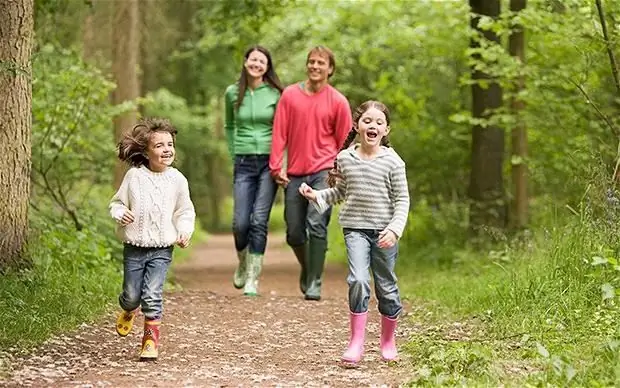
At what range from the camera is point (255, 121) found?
9812 millimetres

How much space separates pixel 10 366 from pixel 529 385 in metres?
2.95

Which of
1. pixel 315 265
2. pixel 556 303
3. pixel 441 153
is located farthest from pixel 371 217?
pixel 441 153

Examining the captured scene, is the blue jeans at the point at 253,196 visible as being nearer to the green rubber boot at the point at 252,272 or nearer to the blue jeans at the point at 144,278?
the green rubber boot at the point at 252,272

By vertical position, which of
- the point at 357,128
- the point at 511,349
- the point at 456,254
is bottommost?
the point at 456,254

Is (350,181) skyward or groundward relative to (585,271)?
skyward

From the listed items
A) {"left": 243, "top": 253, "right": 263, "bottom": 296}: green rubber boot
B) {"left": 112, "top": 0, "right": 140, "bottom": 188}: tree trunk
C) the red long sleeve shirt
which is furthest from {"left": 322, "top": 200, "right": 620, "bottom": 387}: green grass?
{"left": 112, "top": 0, "right": 140, "bottom": 188}: tree trunk

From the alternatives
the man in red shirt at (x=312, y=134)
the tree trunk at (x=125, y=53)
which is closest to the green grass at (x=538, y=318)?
the man in red shirt at (x=312, y=134)

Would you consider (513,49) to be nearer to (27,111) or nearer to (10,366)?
(27,111)

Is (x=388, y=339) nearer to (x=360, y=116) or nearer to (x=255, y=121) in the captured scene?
(x=360, y=116)

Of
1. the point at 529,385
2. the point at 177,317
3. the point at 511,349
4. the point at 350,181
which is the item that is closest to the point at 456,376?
the point at 529,385

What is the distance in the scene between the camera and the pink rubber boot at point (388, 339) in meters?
6.53

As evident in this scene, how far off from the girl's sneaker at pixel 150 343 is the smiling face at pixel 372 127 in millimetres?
1766

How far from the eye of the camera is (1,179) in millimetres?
7688

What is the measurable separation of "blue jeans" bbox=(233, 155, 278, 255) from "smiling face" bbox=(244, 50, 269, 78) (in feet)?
2.60
